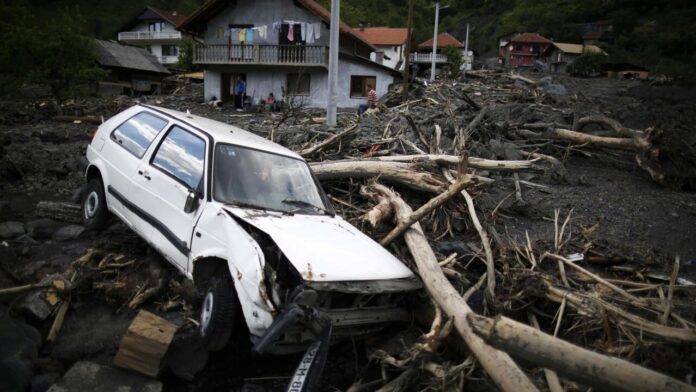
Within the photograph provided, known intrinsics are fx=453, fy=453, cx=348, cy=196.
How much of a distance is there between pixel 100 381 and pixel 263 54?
25.7 metres

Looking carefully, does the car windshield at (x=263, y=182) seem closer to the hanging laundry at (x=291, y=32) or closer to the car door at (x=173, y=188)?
the car door at (x=173, y=188)

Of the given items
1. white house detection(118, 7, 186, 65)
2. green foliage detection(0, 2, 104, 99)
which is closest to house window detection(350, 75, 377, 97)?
green foliage detection(0, 2, 104, 99)

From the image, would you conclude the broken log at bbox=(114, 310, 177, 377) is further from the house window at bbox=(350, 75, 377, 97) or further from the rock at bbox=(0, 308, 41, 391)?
the house window at bbox=(350, 75, 377, 97)

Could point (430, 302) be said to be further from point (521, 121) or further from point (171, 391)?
point (521, 121)

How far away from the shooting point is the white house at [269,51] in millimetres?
26453

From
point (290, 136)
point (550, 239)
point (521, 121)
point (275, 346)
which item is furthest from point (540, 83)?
point (275, 346)

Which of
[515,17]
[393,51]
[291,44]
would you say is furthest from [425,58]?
[291,44]

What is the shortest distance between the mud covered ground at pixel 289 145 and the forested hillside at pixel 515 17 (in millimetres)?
39170

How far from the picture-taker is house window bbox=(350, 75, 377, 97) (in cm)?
2895

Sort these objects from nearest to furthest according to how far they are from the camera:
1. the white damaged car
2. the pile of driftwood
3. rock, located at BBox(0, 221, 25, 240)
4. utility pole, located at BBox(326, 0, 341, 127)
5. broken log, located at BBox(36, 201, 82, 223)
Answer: the pile of driftwood, the white damaged car, rock, located at BBox(0, 221, 25, 240), broken log, located at BBox(36, 201, 82, 223), utility pole, located at BBox(326, 0, 341, 127)

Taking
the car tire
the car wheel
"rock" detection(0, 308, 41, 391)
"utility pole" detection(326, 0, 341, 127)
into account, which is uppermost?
"utility pole" detection(326, 0, 341, 127)

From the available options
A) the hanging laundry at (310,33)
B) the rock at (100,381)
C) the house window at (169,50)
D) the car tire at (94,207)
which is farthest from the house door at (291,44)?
the house window at (169,50)

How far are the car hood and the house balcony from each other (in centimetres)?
6244

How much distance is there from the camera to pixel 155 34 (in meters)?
60.4
